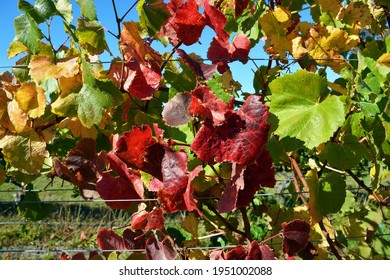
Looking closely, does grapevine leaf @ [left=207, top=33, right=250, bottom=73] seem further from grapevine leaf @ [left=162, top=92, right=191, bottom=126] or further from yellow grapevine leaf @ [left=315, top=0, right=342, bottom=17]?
yellow grapevine leaf @ [left=315, top=0, right=342, bottom=17]

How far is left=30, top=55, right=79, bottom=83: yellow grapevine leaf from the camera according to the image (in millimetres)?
994

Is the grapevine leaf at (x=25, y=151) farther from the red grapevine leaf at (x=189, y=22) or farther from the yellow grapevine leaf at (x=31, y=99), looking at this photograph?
the red grapevine leaf at (x=189, y=22)

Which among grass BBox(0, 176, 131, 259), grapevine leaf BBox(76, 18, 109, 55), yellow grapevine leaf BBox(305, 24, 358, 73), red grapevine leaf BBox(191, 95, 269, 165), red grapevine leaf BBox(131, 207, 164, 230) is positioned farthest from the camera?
grass BBox(0, 176, 131, 259)

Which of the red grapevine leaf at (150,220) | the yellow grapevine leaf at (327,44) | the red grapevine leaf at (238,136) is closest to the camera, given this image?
the red grapevine leaf at (238,136)

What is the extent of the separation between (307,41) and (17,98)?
71cm

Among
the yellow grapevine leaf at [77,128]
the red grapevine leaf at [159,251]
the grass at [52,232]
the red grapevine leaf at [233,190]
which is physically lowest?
the red grapevine leaf at [159,251]

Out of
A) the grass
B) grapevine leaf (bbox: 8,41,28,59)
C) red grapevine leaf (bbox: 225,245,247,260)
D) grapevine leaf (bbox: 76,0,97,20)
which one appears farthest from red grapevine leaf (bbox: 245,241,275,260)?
the grass

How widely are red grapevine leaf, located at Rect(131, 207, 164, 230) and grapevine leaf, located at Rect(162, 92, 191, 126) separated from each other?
19cm

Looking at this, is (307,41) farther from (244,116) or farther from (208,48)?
(244,116)

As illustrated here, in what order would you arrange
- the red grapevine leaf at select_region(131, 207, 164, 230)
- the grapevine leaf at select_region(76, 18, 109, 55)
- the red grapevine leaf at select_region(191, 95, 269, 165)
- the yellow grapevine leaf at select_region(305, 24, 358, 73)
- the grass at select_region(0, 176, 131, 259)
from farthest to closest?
1. the grass at select_region(0, 176, 131, 259)
2. the yellow grapevine leaf at select_region(305, 24, 358, 73)
3. the grapevine leaf at select_region(76, 18, 109, 55)
4. the red grapevine leaf at select_region(131, 207, 164, 230)
5. the red grapevine leaf at select_region(191, 95, 269, 165)

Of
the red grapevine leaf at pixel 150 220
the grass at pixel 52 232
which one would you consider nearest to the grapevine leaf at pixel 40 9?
the red grapevine leaf at pixel 150 220

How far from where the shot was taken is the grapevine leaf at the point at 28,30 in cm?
103

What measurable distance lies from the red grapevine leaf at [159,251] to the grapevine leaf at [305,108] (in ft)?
1.12
